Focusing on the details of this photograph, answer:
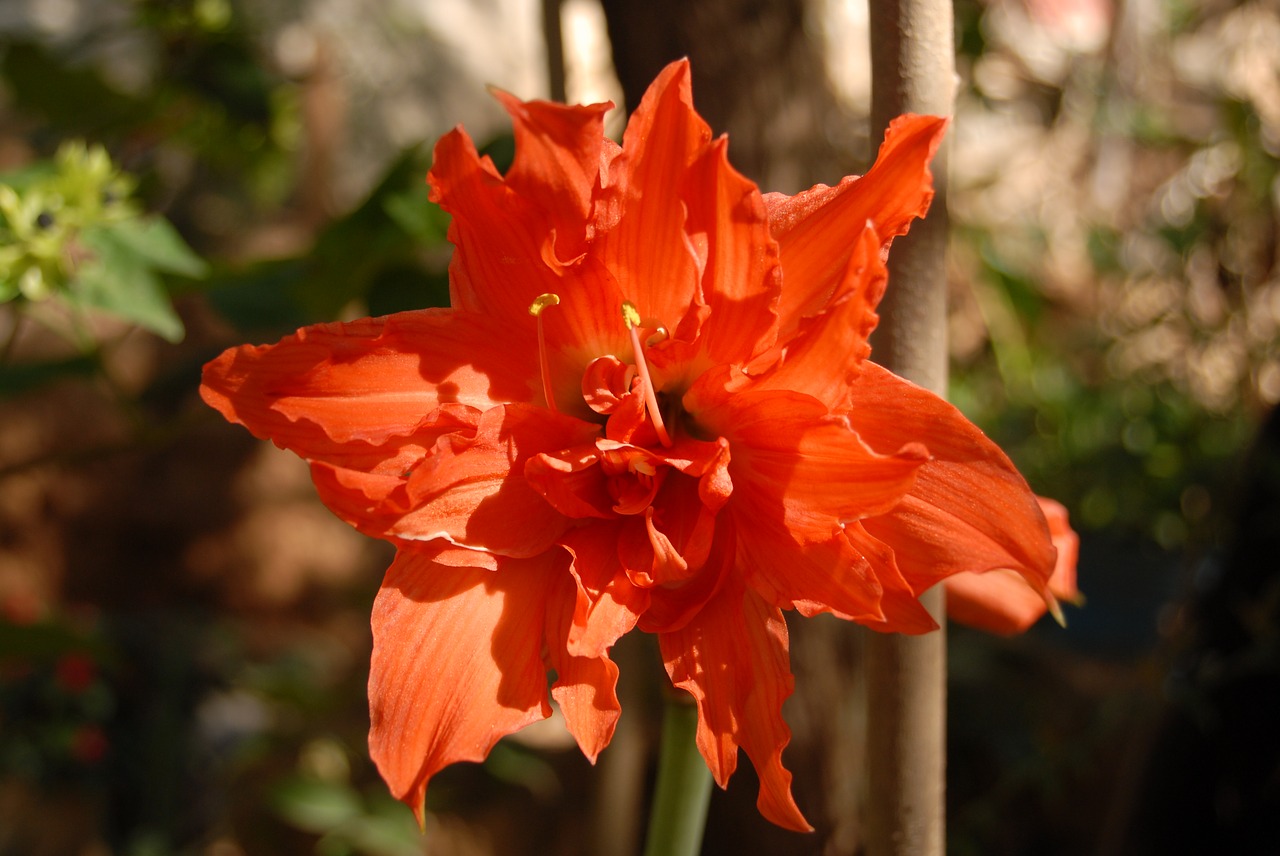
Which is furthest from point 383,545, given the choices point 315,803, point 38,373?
point 38,373

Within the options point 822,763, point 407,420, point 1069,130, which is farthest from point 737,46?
point 1069,130

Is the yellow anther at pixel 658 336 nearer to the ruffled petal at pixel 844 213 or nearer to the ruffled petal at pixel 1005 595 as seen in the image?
the ruffled petal at pixel 844 213

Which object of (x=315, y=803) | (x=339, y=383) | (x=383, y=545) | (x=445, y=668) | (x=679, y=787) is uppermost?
(x=339, y=383)

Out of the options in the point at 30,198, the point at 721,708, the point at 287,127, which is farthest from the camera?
the point at 287,127

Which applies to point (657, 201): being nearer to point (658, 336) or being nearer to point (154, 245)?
point (658, 336)

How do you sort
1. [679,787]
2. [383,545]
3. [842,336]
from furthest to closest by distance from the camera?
[383,545], [679,787], [842,336]

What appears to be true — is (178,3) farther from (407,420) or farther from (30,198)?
(407,420)
